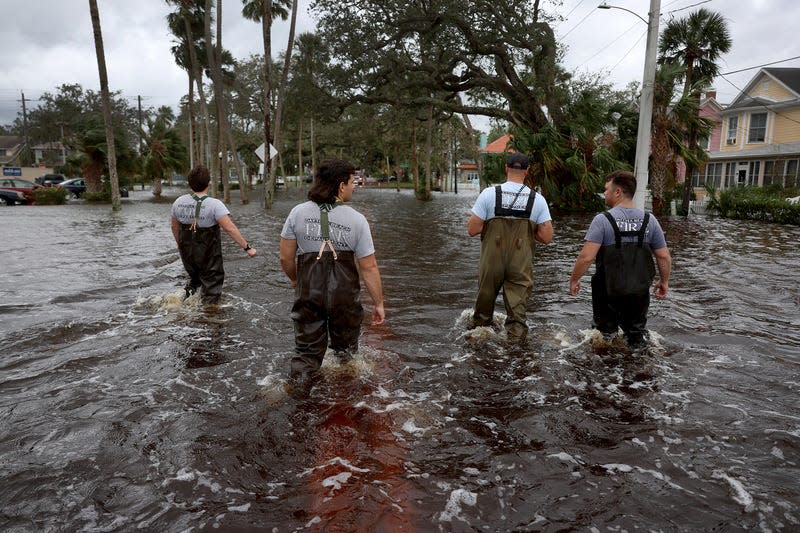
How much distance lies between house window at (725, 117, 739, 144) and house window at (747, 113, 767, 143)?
1.22 meters

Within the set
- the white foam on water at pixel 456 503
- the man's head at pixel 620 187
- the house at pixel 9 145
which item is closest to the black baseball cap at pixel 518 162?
the man's head at pixel 620 187

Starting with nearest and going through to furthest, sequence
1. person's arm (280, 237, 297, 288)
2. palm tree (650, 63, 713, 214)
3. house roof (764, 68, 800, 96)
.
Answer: person's arm (280, 237, 297, 288)
palm tree (650, 63, 713, 214)
house roof (764, 68, 800, 96)

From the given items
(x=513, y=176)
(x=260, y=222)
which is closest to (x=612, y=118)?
(x=260, y=222)

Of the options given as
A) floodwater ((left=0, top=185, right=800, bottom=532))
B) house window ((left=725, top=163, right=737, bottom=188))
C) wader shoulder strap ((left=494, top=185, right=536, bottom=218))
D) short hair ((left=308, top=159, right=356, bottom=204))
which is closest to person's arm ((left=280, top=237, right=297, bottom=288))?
short hair ((left=308, top=159, right=356, bottom=204))

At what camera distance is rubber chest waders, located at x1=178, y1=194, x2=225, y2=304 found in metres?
7.09

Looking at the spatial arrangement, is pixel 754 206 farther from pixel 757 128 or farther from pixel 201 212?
pixel 201 212

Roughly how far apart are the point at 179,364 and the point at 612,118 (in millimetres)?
23332

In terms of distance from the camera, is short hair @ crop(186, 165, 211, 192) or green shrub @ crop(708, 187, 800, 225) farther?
green shrub @ crop(708, 187, 800, 225)

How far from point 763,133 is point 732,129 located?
8.09 ft

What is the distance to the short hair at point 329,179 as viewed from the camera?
4449mm

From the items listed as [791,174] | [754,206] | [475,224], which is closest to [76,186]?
[754,206]

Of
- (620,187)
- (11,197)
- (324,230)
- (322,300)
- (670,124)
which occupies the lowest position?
(322,300)

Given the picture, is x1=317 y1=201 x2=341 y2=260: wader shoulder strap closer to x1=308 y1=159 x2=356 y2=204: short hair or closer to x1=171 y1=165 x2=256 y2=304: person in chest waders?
x1=308 y1=159 x2=356 y2=204: short hair

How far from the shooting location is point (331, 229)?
4.50 meters
